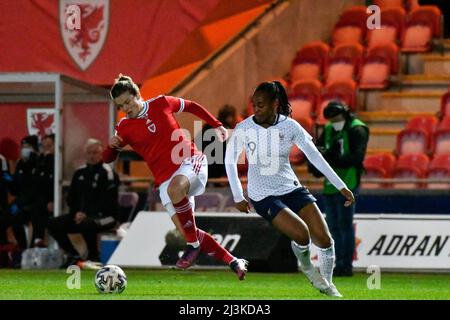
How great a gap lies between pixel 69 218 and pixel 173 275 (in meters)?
2.31

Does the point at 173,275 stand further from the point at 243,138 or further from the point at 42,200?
the point at 243,138

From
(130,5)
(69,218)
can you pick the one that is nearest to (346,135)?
(69,218)

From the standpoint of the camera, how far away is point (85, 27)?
1961 centimetres

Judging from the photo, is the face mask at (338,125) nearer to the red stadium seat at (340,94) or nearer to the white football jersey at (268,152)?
the red stadium seat at (340,94)

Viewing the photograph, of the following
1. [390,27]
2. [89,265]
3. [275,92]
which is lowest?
[89,265]

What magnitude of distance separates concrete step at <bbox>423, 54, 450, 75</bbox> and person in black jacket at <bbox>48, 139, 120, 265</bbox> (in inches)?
220

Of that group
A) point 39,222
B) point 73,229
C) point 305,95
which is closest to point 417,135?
point 305,95

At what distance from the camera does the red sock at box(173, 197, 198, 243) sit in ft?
42.3

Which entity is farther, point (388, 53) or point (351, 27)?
point (351, 27)

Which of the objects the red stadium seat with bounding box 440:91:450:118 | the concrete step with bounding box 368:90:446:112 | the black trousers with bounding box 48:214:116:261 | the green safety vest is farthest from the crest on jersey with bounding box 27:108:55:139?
the red stadium seat with bounding box 440:91:450:118

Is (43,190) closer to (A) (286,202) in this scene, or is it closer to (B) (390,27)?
(B) (390,27)

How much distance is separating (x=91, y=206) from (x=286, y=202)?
627 cm

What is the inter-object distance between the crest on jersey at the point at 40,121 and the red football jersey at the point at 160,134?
6.47m

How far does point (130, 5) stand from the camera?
1964cm
